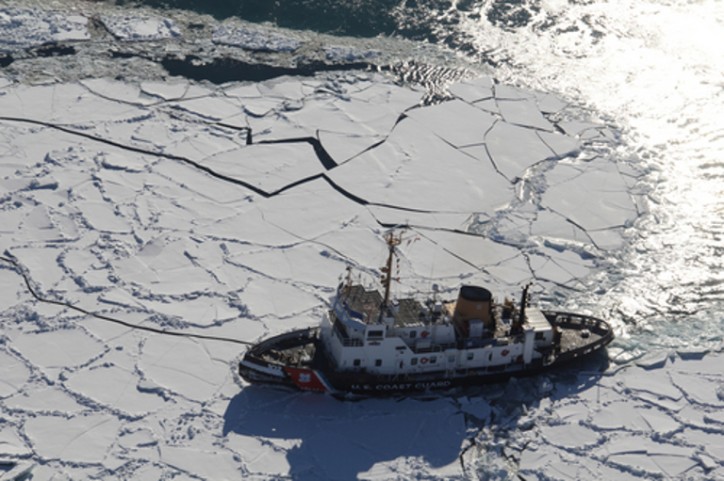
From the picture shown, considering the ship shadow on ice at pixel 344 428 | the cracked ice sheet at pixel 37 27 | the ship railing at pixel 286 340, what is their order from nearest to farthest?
1. the ship shadow on ice at pixel 344 428
2. the ship railing at pixel 286 340
3. the cracked ice sheet at pixel 37 27

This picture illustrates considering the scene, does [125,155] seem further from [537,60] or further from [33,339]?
[537,60]

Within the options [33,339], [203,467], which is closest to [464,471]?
[203,467]

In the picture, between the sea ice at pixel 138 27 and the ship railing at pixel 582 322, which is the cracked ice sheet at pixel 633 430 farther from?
the sea ice at pixel 138 27

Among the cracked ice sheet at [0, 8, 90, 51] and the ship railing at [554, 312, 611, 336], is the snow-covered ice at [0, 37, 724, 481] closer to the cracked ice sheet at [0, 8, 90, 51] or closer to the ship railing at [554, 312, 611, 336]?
the cracked ice sheet at [0, 8, 90, 51]

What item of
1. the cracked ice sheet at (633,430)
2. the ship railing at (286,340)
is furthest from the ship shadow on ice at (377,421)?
the ship railing at (286,340)

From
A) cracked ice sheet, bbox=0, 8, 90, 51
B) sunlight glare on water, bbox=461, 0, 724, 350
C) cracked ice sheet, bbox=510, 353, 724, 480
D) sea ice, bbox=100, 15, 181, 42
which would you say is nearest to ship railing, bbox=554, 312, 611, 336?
sunlight glare on water, bbox=461, 0, 724, 350

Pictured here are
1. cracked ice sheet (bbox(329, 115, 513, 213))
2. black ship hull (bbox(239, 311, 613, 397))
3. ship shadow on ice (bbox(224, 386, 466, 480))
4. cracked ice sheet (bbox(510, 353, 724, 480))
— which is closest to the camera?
ship shadow on ice (bbox(224, 386, 466, 480))

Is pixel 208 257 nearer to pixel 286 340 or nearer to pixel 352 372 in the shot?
pixel 286 340

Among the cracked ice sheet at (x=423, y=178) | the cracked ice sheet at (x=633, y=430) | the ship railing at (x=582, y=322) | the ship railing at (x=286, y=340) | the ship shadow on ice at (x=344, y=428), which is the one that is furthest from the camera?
the cracked ice sheet at (x=423, y=178)
